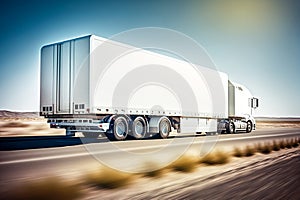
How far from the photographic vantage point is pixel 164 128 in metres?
20.5

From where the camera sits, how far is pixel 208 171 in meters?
8.66

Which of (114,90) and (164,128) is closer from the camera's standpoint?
(114,90)

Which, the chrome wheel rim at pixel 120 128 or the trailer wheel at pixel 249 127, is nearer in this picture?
the chrome wheel rim at pixel 120 128

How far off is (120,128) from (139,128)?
62.1 inches

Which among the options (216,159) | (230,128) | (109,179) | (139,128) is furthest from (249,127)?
(109,179)

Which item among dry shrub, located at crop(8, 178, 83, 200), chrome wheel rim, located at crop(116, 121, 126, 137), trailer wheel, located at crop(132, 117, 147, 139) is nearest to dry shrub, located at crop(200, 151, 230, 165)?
dry shrub, located at crop(8, 178, 83, 200)

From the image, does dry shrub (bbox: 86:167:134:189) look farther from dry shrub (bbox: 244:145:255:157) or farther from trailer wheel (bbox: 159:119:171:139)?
trailer wheel (bbox: 159:119:171:139)

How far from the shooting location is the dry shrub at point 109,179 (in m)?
6.63

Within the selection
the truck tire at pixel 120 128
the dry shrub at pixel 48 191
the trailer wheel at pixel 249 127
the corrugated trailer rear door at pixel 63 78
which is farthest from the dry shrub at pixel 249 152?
the trailer wheel at pixel 249 127

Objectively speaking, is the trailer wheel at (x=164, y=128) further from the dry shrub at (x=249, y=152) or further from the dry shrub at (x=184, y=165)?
the dry shrub at (x=184, y=165)

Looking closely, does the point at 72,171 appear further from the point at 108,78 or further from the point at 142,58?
the point at 142,58

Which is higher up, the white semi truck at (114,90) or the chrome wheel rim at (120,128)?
the white semi truck at (114,90)

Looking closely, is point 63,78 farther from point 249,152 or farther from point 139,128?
point 249,152

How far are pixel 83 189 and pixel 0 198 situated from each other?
1.36 meters
